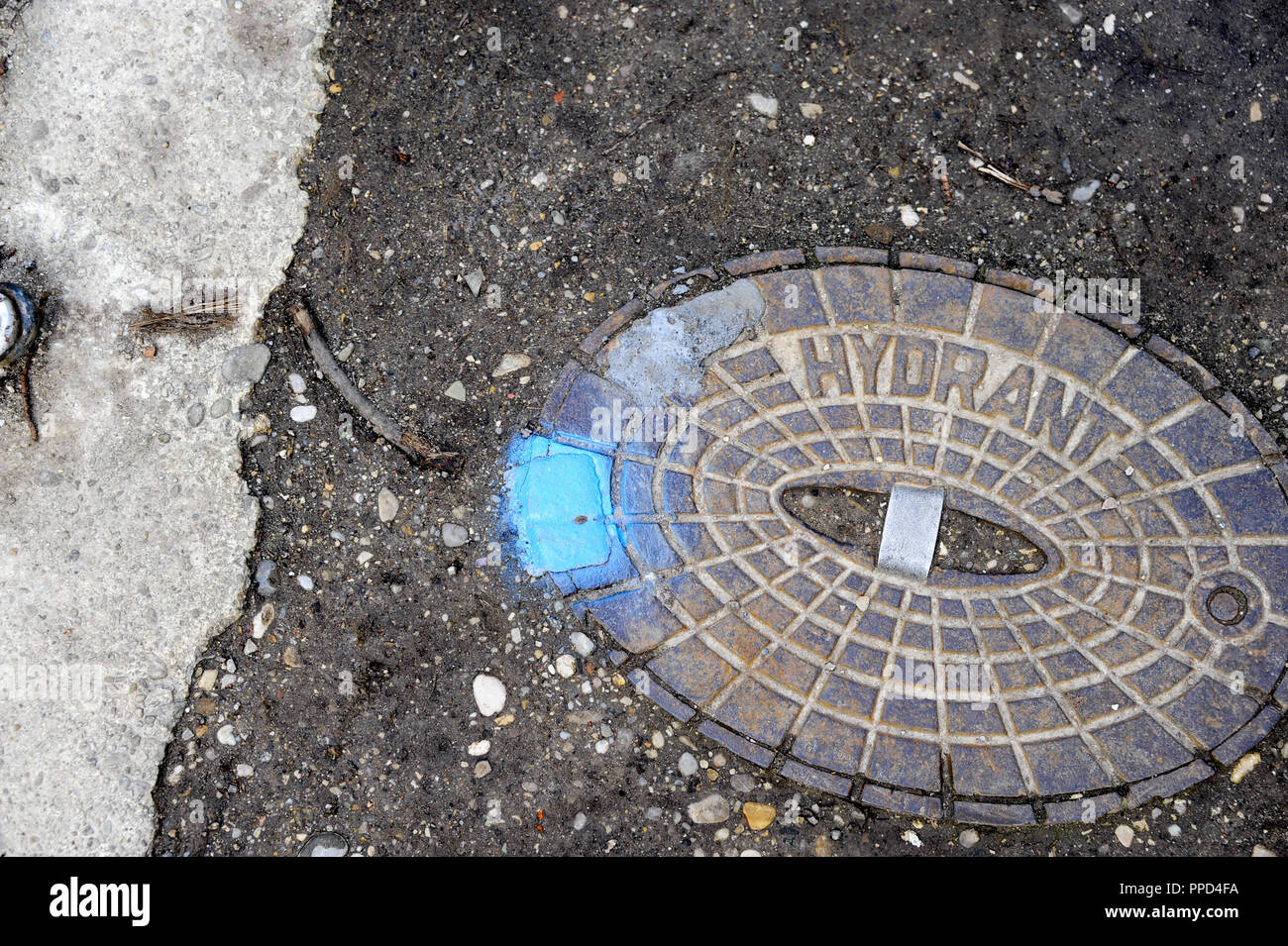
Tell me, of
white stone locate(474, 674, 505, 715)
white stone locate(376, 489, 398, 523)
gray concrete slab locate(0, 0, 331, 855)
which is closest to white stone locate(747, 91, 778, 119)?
gray concrete slab locate(0, 0, 331, 855)

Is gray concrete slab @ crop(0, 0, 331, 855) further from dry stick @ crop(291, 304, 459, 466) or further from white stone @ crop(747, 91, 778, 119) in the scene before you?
white stone @ crop(747, 91, 778, 119)

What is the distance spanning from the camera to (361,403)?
303 cm

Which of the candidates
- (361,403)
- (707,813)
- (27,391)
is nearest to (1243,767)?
(707,813)

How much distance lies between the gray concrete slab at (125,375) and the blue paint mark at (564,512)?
3.15 ft

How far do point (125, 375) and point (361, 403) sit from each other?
Result: 867 millimetres

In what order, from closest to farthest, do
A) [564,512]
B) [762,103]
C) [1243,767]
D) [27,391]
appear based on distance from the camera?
[1243,767] < [564,512] < [27,391] < [762,103]

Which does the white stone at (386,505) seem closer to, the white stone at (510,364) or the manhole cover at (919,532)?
the manhole cover at (919,532)

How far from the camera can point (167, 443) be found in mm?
3020

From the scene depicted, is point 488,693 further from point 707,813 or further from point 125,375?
point 125,375

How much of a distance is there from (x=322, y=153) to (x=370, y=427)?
106cm

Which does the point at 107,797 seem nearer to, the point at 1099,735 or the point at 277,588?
the point at 277,588

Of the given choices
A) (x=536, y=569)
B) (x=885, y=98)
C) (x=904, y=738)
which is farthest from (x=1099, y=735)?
(x=885, y=98)

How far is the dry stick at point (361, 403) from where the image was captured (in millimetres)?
2990

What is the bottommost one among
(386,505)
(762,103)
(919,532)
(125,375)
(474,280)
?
(919,532)
